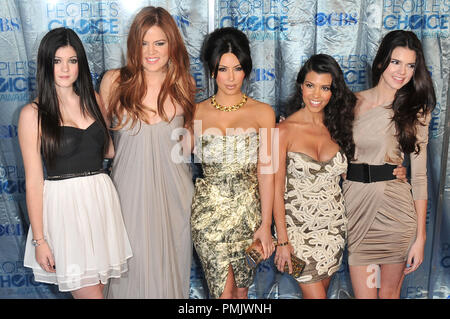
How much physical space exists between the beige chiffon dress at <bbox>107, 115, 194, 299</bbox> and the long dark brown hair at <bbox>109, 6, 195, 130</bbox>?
8 centimetres

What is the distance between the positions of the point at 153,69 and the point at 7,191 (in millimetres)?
1422

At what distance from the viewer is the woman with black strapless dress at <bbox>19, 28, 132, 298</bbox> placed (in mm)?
2270

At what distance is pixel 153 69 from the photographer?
2.51 m

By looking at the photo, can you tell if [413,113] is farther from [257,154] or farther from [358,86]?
[257,154]

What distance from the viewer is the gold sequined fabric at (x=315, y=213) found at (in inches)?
101

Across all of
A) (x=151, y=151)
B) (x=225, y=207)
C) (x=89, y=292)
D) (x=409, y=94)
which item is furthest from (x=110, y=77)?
(x=409, y=94)

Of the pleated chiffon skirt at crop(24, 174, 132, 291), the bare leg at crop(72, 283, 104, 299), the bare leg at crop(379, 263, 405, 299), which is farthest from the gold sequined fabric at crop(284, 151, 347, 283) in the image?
the bare leg at crop(72, 283, 104, 299)

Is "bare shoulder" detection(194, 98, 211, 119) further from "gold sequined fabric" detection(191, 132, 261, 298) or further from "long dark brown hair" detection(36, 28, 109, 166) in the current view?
"long dark brown hair" detection(36, 28, 109, 166)

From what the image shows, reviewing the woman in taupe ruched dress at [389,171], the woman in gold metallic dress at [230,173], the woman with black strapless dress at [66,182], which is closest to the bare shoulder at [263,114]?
the woman in gold metallic dress at [230,173]

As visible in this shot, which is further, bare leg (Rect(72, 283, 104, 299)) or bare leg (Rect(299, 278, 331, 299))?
bare leg (Rect(299, 278, 331, 299))

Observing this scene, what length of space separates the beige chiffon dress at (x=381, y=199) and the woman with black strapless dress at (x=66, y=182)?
1.37m

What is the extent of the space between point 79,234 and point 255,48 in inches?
64.8
